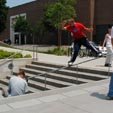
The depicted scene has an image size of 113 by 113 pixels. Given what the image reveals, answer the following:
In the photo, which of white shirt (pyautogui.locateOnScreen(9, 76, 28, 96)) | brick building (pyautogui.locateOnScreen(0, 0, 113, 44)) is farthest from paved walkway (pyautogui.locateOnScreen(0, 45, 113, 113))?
brick building (pyautogui.locateOnScreen(0, 0, 113, 44))

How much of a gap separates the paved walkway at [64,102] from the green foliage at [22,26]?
197 feet

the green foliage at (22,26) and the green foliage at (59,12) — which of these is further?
the green foliage at (22,26)

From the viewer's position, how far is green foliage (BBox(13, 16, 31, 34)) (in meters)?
69.9

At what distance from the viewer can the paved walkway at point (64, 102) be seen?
8219mm

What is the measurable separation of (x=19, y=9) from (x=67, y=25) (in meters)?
68.4

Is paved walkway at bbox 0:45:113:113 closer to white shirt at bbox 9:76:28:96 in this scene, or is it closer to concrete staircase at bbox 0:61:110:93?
white shirt at bbox 9:76:28:96

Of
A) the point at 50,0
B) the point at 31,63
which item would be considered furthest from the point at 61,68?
the point at 50,0

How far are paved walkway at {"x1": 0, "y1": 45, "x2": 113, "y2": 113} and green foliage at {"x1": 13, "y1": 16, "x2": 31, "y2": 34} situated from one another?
6007cm

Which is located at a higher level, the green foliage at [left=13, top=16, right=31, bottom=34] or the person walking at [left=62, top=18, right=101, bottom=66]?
the green foliage at [left=13, top=16, right=31, bottom=34]

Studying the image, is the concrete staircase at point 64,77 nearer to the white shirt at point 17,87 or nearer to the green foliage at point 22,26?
the white shirt at point 17,87

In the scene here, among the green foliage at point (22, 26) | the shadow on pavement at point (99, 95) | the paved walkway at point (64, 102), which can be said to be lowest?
the paved walkway at point (64, 102)

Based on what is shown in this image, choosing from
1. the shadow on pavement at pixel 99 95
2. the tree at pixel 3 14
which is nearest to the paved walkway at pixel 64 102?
the shadow on pavement at pixel 99 95

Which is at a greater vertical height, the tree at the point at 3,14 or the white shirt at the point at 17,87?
the tree at the point at 3,14

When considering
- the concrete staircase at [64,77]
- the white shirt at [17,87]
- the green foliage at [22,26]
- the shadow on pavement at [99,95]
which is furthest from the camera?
the green foliage at [22,26]
